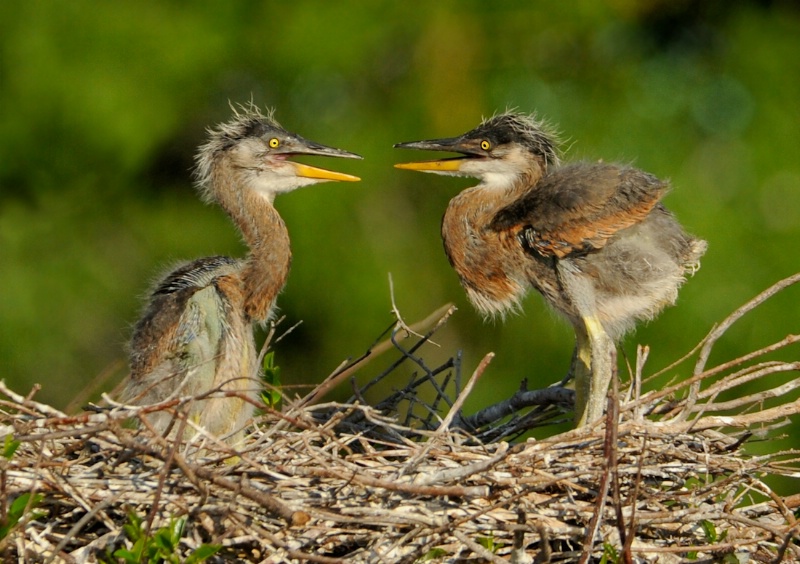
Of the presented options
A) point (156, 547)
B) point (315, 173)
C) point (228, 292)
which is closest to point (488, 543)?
point (156, 547)

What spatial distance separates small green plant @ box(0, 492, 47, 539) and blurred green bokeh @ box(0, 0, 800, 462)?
3.61 meters

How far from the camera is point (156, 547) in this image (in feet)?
9.91

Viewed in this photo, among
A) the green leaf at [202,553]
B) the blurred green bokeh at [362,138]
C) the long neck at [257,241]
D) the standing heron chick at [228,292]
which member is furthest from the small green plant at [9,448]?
the blurred green bokeh at [362,138]

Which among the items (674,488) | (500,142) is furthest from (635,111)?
(674,488)

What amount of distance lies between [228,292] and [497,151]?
3.52 ft

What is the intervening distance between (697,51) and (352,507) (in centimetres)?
480

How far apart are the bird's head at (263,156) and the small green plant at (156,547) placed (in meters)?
1.83

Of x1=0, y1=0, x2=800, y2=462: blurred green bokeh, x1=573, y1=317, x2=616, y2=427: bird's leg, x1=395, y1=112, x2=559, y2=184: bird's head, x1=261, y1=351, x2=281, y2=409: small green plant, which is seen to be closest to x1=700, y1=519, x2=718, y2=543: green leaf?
x1=573, y1=317, x2=616, y2=427: bird's leg

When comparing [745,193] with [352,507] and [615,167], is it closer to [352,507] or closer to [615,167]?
[615,167]

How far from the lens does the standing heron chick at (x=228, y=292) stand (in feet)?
13.6

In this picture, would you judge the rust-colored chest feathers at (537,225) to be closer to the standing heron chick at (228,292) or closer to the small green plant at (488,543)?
the standing heron chick at (228,292)

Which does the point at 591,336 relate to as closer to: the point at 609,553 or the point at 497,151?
the point at 497,151

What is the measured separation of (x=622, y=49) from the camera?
7062mm

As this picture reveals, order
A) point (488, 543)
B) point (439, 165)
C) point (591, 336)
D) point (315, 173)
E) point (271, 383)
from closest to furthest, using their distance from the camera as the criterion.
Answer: point (488, 543) → point (591, 336) → point (271, 383) → point (439, 165) → point (315, 173)
